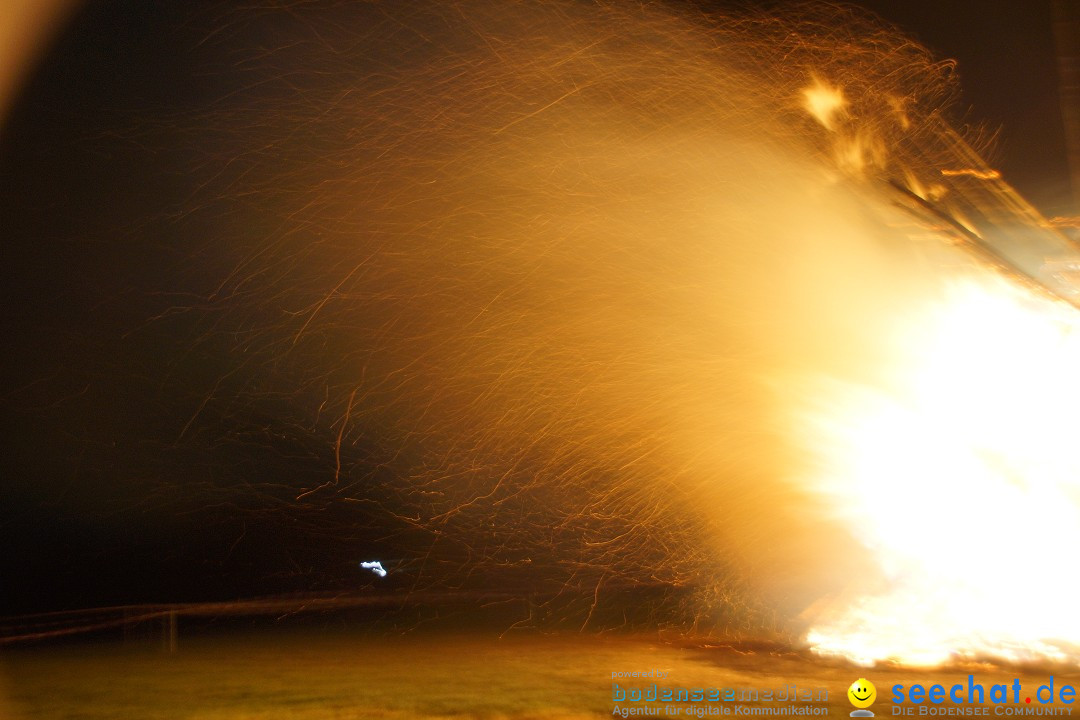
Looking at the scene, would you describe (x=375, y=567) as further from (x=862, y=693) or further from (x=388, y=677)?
(x=862, y=693)

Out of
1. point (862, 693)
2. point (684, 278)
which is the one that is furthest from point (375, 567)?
point (862, 693)

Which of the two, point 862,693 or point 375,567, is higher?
point 375,567

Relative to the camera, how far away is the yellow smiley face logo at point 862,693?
5.34 m

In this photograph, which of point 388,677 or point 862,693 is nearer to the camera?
point 862,693

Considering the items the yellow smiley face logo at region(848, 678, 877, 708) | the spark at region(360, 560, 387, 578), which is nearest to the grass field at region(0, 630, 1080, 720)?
the yellow smiley face logo at region(848, 678, 877, 708)

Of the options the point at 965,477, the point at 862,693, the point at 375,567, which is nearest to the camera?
the point at 862,693

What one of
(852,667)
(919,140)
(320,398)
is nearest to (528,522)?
(320,398)

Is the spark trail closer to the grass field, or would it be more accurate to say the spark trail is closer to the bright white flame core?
the bright white flame core

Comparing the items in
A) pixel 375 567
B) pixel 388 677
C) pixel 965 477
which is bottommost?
pixel 388 677

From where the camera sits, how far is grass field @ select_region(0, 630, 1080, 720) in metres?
5.42

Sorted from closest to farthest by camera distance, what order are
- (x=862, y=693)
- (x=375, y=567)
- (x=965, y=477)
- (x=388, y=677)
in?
(x=862, y=693) → (x=388, y=677) → (x=965, y=477) → (x=375, y=567)

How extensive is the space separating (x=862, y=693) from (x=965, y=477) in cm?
332

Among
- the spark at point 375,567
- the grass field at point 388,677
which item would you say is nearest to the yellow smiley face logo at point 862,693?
the grass field at point 388,677

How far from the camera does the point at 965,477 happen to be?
7.96 meters
